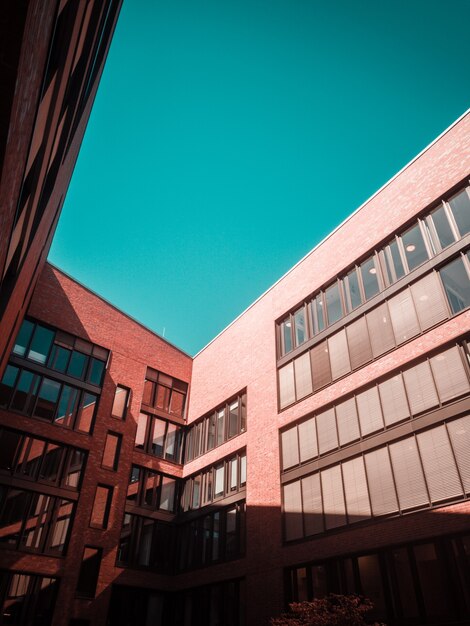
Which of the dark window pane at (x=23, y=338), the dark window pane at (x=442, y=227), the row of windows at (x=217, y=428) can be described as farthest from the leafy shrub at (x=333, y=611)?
the dark window pane at (x=23, y=338)

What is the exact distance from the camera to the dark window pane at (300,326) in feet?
83.6

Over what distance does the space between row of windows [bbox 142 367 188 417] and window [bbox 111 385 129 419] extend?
4.57ft

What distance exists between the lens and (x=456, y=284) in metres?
18.6

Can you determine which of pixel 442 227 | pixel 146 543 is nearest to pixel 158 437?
pixel 146 543

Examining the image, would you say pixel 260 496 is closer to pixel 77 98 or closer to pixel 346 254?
pixel 346 254

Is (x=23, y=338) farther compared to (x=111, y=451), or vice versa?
(x=111, y=451)

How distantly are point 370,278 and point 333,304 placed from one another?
243 cm

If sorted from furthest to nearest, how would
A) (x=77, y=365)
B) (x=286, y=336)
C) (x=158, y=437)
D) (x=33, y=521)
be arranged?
(x=158, y=437), (x=77, y=365), (x=286, y=336), (x=33, y=521)

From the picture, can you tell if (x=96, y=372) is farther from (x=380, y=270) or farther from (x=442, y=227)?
(x=442, y=227)

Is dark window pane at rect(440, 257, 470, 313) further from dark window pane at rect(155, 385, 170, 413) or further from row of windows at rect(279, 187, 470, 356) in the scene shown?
dark window pane at rect(155, 385, 170, 413)

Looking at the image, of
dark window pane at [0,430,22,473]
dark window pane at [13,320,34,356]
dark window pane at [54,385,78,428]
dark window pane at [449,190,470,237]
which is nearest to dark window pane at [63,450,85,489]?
dark window pane at [54,385,78,428]

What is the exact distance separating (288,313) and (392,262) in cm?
708

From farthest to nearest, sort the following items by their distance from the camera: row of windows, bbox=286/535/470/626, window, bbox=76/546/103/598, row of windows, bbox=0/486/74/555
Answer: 1. window, bbox=76/546/103/598
2. row of windows, bbox=0/486/74/555
3. row of windows, bbox=286/535/470/626

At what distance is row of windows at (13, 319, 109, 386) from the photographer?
86.2 ft
